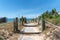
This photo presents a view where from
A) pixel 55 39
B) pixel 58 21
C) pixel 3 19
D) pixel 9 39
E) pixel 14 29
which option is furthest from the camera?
pixel 3 19

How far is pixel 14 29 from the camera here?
485 inches

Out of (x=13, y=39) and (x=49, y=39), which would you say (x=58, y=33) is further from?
(x=13, y=39)

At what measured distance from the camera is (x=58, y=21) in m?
15.8

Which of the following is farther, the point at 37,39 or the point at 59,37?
the point at 37,39

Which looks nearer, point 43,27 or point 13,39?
point 13,39

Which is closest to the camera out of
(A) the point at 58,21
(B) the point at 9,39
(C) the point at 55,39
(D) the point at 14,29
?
(C) the point at 55,39

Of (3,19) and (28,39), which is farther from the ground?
(3,19)

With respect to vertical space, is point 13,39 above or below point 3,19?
below

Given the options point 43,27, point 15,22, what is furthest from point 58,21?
point 15,22

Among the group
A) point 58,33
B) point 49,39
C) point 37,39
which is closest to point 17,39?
point 37,39

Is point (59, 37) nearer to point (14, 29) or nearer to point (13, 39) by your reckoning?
point (13, 39)

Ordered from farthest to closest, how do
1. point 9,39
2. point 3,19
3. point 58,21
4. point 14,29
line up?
point 3,19 → point 58,21 → point 14,29 → point 9,39

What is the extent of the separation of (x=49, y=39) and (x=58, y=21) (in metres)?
7.52

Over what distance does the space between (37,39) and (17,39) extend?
55.3 inches
